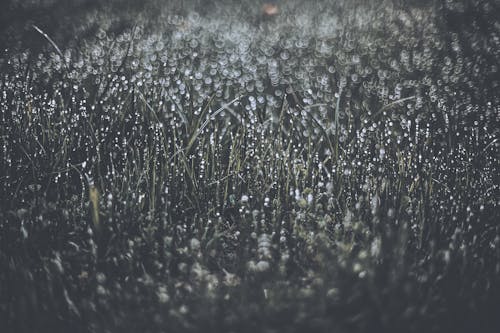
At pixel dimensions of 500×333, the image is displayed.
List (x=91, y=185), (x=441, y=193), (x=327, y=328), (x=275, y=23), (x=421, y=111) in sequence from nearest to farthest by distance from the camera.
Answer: (x=327, y=328), (x=91, y=185), (x=441, y=193), (x=421, y=111), (x=275, y=23)

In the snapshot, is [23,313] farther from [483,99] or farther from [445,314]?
[483,99]

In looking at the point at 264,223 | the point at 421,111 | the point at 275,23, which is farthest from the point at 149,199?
the point at 275,23

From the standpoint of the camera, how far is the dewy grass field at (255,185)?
1508mm

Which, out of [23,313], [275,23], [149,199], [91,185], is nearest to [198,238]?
[149,199]

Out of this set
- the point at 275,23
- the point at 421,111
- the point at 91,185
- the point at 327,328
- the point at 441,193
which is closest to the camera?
the point at 327,328

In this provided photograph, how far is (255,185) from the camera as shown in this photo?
6.62 feet

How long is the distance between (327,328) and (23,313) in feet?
2.62

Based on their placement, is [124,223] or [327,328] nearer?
[327,328]

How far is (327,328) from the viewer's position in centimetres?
142

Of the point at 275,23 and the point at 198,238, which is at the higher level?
the point at 275,23

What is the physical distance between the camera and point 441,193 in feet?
6.32

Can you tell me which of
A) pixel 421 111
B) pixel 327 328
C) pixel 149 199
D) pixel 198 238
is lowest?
pixel 327 328

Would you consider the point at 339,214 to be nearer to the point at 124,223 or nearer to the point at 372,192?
the point at 372,192

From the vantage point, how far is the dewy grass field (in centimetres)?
151
